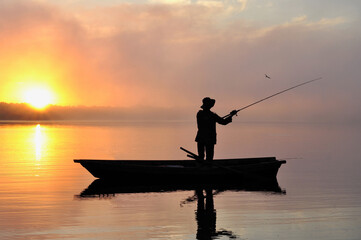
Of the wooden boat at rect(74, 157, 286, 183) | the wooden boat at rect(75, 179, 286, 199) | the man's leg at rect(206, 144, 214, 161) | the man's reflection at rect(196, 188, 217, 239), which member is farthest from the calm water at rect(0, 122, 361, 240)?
the man's leg at rect(206, 144, 214, 161)

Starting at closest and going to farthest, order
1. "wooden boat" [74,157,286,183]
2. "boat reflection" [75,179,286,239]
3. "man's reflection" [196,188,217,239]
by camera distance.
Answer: "man's reflection" [196,188,217,239]
"boat reflection" [75,179,286,239]
"wooden boat" [74,157,286,183]

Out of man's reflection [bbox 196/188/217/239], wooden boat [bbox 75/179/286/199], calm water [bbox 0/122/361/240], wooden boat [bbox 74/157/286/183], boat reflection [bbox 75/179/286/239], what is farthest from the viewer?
wooden boat [bbox 74/157/286/183]

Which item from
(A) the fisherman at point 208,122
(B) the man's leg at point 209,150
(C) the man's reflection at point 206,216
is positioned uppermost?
(A) the fisherman at point 208,122

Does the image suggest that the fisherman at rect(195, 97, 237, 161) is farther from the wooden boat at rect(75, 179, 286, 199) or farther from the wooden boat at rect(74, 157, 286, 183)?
the wooden boat at rect(75, 179, 286, 199)

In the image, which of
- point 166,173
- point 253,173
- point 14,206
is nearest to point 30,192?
point 14,206

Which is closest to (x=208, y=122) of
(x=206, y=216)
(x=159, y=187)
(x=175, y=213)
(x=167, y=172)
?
(x=167, y=172)

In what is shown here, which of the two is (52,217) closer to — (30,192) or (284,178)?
(30,192)

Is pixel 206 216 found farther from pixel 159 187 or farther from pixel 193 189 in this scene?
pixel 159 187

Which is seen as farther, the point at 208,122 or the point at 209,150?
the point at 209,150

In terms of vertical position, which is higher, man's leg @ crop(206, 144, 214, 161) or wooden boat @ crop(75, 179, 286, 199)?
man's leg @ crop(206, 144, 214, 161)

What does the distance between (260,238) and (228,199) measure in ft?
15.9

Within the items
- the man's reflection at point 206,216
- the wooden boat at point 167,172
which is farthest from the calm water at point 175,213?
the wooden boat at point 167,172

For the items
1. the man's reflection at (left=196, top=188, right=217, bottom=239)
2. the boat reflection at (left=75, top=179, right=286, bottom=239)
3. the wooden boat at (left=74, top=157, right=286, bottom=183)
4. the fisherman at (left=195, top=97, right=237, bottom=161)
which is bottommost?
the man's reflection at (left=196, top=188, right=217, bottom=239)

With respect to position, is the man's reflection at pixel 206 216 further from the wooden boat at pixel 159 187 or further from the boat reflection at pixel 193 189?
the wooden boat at pixel 159 187
